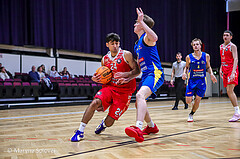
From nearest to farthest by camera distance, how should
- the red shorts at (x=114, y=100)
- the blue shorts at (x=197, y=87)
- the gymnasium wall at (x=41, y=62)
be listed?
1. the red shorts at (x=114, y=100)
2. the blue shorts at (x=197, y=87)
3. the gymnasium wall at (x=41, y=62)

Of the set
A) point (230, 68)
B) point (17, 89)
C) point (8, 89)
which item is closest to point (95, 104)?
point (230, 68)

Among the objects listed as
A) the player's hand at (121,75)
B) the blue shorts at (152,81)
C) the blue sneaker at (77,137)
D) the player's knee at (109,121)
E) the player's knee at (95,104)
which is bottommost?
the blue sneaker at (77,137)

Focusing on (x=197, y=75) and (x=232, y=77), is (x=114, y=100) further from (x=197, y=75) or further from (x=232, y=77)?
(x=232, y=77)

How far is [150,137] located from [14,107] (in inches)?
256

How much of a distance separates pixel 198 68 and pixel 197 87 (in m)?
0.35

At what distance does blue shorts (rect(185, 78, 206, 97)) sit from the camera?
177 inches

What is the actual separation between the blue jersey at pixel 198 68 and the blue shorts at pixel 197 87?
0.08 meters

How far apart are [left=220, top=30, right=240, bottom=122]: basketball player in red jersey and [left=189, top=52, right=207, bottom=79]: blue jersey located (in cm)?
48

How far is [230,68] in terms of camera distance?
468 cm

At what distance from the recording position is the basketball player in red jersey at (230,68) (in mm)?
4518

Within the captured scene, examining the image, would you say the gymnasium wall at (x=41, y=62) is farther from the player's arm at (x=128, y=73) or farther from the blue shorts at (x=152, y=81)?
the blue shorts at (x=152, y=81)

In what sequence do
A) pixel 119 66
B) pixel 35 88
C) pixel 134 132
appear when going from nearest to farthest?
1. pixel 134 132
2. pixel 119 66
3. pixel 35 88

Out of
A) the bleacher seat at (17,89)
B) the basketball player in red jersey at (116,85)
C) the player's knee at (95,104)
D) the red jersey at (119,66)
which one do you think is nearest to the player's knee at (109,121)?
the basketball player in red jersey at (116,85)

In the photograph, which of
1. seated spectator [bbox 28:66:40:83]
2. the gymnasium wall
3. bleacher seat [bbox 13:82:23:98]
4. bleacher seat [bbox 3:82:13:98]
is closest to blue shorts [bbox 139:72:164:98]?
bleacher seat [bbox 3:82:13:98]
